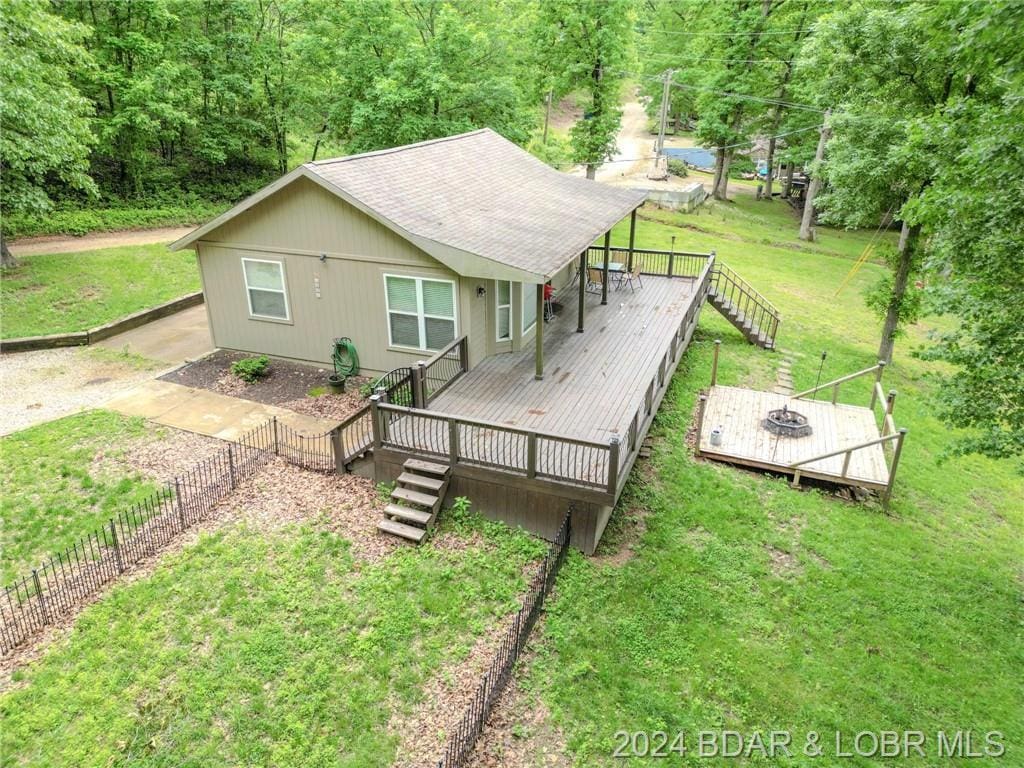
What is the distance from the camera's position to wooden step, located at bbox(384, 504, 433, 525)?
940cm

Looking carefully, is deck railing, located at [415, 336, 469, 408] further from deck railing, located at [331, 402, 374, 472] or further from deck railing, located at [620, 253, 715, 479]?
deck railing, located at [620, 253, 715, 479]

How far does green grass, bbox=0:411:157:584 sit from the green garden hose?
3.85 metres

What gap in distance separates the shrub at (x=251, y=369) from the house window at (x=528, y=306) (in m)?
5.85

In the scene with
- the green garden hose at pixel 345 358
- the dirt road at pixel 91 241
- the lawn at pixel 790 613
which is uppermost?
the dirt road at pixel 91 241

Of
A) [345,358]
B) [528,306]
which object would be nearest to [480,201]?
[528,306]

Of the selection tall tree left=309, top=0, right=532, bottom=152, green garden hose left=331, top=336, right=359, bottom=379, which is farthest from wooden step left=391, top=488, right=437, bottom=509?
tall tree left=309, top=0, right=532, bottom=152

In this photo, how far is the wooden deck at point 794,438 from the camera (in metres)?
11.6

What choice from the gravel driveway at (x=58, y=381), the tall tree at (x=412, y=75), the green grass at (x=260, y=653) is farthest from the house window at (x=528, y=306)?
the tall tree at (x=412, y=75)

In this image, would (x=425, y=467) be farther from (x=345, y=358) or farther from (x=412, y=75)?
(x=412, y=75)

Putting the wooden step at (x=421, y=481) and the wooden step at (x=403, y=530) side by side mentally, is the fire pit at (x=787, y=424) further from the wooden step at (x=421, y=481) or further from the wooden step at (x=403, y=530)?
the wooden step at (x=403, y=530)

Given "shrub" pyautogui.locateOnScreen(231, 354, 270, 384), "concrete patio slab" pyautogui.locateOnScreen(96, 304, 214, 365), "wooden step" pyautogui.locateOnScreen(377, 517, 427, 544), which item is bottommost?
"wooden step" pyautogui.locateOnScreen(377, 517, 427, 544)

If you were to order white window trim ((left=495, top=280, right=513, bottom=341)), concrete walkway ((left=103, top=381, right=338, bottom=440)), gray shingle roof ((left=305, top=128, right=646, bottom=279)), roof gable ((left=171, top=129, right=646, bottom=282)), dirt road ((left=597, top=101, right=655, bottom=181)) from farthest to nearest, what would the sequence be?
dirt road ((left=597, top=101, right=655, bottom=181)) < white window trim ((left=495, top=280, right=513, bottom=341)) < concrete walkway ((left=103, top=381, right=338, bottom=440)) < gray shingle roof ((left=305, top=128, right=646, bottom=279)) < roof gable ((left=171, top=129, right=646, bottom=282))

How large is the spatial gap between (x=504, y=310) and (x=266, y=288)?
5.45 metres

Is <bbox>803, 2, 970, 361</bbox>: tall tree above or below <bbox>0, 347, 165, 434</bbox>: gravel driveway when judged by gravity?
above
